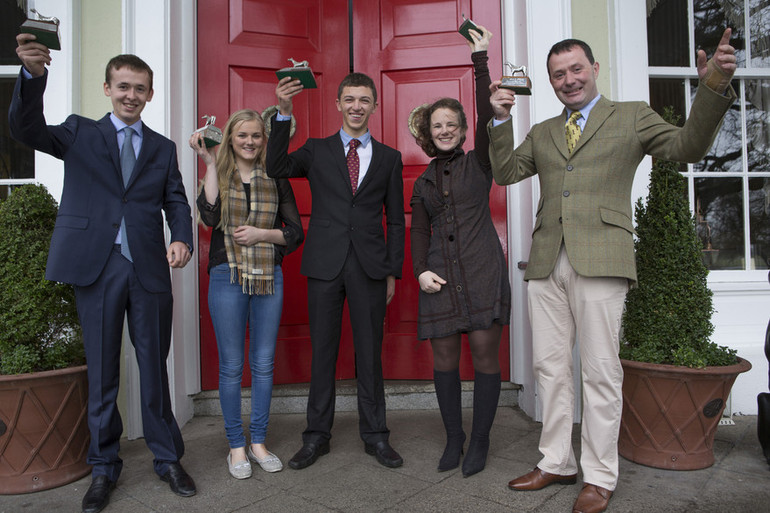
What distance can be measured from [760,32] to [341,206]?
3659 mm

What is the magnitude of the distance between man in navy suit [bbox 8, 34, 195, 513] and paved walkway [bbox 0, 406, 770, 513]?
16cm

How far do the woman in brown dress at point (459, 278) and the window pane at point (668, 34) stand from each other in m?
2.08

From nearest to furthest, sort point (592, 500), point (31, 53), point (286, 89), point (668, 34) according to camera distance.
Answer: point (31, 53) < point (592, 500) < point (286, 89) < point (668, 34)

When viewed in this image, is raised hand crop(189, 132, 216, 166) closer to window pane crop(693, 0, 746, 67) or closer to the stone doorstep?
the stone doorstep

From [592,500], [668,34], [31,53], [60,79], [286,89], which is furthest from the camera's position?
[668,34]

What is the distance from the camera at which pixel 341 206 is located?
9.27 ft

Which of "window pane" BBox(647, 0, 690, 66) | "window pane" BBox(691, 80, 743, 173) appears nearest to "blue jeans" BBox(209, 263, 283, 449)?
"window pane" BBox(647, 0, 690, 66)

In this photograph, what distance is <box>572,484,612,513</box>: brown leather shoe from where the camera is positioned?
7.13ft

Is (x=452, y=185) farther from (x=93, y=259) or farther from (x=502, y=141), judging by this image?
(x=93, y=259)

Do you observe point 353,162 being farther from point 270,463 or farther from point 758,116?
point 758,116

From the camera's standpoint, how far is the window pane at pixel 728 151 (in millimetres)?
3918

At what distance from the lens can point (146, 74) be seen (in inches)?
99.7

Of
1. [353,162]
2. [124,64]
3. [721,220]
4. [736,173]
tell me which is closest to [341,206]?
[353,162]

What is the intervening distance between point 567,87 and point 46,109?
3207mm
